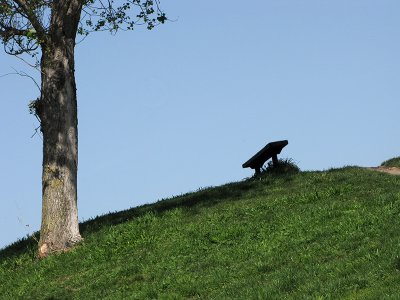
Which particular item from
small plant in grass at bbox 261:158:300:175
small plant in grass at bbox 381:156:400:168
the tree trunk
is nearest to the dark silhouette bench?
small plant in grass at bbox 261:158:300:175

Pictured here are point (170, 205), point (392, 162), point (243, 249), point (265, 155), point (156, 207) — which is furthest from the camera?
point (392, 162)

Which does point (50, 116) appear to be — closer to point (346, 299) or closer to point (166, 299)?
point (166, 299)

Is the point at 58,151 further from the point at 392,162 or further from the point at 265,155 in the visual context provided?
the point at 392,162

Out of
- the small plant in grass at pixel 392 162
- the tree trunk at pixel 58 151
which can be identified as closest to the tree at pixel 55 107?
the tree trunk at pixel 58 151

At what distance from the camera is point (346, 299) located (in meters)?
13.1

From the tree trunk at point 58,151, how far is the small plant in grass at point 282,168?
759 cm

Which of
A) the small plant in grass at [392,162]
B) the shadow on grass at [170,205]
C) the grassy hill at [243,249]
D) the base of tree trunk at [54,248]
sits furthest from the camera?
the small plant in grass at [392,162]

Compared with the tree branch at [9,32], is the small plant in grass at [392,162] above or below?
below

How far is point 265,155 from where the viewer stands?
93.8ft

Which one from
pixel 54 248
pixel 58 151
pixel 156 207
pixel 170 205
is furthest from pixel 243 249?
pixel 156 207

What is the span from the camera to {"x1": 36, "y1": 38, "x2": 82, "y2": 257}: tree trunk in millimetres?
23297

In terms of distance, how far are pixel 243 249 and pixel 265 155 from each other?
10.4 metres

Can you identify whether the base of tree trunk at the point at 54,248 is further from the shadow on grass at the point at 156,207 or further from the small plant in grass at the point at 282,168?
the small plant in grass at the point at 282,168

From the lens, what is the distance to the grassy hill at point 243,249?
48.9ft
